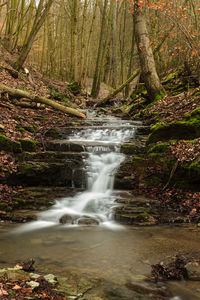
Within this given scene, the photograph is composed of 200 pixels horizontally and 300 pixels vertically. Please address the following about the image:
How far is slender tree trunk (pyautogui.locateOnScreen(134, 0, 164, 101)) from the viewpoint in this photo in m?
12.2

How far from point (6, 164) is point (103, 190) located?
8.53ft

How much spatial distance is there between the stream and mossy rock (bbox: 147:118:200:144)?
7.47ft

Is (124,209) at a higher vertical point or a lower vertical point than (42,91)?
lower

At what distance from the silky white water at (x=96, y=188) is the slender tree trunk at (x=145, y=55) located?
3136 mm

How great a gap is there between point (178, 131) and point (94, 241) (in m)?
4.68

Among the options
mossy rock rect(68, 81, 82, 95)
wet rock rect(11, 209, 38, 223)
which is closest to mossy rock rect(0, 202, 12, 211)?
wet rock rect(11, 209, 38, 223)

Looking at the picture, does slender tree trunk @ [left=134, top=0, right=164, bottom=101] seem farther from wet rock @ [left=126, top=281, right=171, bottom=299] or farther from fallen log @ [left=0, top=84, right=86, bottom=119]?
wet rock @ [left=126, top=281, right=171, bottom=299]

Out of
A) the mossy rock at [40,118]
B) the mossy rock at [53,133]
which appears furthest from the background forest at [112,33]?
the mossy rock at [53,133]

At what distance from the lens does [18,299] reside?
7.30 feet

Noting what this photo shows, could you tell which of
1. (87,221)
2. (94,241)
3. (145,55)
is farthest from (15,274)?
(145,55)

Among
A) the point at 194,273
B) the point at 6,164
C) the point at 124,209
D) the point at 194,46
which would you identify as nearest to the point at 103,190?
the point at 124,209

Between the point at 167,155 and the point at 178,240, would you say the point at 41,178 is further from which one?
the point at 178,240

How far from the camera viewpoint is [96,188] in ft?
23.7

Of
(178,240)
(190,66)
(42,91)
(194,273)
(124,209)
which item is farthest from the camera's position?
(42,91)
